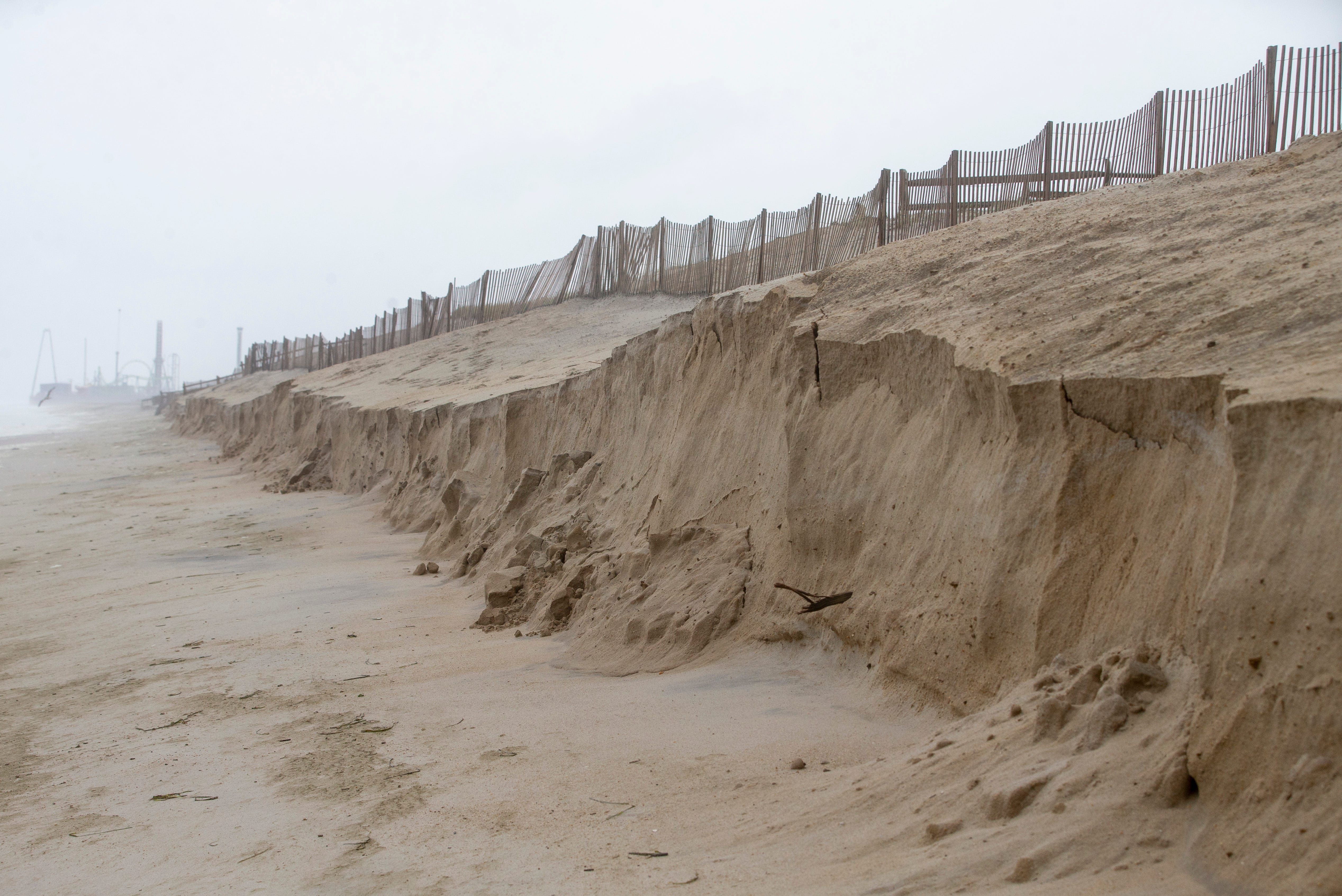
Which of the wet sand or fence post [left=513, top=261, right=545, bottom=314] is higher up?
fence post [left=513, top=261, right=545, bottom=314]

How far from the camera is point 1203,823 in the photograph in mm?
2191

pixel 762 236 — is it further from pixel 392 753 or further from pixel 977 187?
pixel 392 753

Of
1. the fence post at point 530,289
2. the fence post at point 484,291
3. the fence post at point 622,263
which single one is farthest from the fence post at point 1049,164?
the fence post at point 484,291

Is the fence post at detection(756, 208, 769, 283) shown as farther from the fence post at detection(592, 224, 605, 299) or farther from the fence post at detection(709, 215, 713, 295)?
the fence post at detection(592, 224, 605, 299)

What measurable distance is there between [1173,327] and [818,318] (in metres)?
2.31

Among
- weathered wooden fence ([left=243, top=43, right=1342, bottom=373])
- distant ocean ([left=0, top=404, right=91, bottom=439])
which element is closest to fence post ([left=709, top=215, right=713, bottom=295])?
weathered wooden fence ([left=243, top=43, right=1342, bottom=373])

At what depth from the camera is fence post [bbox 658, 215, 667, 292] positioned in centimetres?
1587

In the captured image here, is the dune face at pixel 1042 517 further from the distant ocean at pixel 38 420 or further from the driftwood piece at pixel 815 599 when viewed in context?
the distant ocean at pixel 38 420

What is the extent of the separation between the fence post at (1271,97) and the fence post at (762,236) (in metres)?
5.64

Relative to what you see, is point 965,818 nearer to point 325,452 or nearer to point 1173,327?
point 1173,327

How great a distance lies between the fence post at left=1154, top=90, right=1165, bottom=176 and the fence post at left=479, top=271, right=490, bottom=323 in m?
15.2

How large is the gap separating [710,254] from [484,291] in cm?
910

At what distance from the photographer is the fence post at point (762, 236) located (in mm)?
12312

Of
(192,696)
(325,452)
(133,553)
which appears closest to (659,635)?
(192,696)
